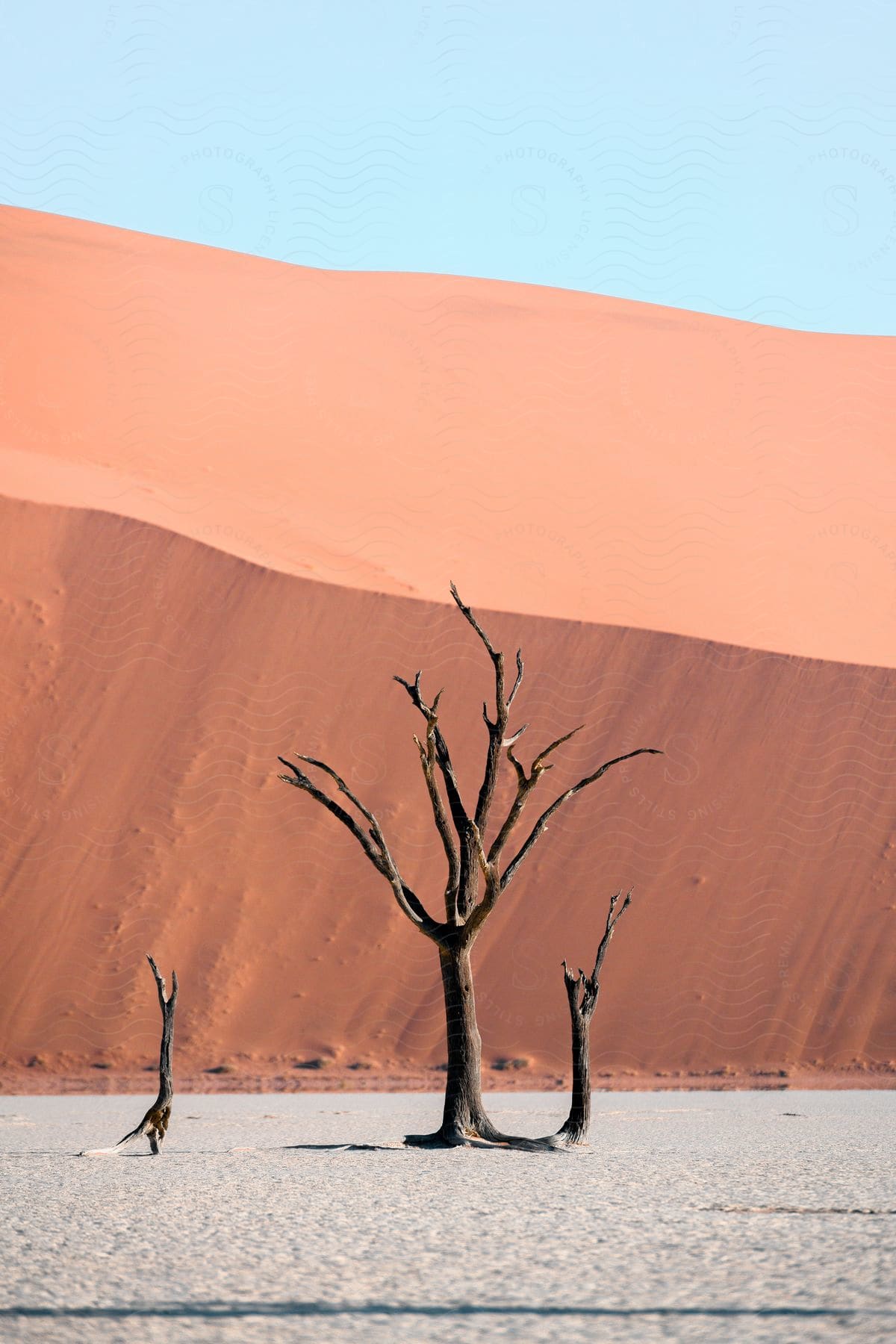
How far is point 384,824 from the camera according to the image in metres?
28.8

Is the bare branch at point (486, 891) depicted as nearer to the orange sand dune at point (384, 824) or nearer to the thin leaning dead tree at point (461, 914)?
the thin leaning dead tree at point (461, 914)

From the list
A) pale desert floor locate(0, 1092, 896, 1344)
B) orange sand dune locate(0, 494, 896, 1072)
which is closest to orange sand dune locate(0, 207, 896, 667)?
orange sand dune locate(0, 494, 896, 1072)

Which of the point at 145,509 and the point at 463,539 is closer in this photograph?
the point at 145,509

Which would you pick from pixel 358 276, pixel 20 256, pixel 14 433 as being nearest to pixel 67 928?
pixel 14 433

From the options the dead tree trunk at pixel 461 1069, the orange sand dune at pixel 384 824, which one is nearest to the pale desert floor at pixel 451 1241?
the dead tree trunk at pixel 461 1069

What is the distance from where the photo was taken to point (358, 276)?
52.8 meters

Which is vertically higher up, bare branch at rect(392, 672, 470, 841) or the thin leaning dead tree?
bare branch at rect(392, 672, 470, 841)

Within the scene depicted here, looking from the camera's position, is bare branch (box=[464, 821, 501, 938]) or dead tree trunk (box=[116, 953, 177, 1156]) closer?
dead tree trunk (box=[116, 953, 177, 1156])

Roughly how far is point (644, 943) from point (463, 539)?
1200cm

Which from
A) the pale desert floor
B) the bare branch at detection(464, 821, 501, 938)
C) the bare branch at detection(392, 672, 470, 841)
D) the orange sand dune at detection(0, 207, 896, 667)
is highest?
the orange sand dune at detection(0, 207, 896, 667)

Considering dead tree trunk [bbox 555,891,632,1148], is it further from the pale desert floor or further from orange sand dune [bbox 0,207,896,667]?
orange sand dune [bbox 0,207,896,667]

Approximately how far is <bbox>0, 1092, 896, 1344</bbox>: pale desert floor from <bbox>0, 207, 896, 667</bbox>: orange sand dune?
65.8ft

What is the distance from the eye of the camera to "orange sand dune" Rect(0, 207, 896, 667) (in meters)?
34.8

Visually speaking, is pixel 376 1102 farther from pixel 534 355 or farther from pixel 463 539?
pixel 534 355
